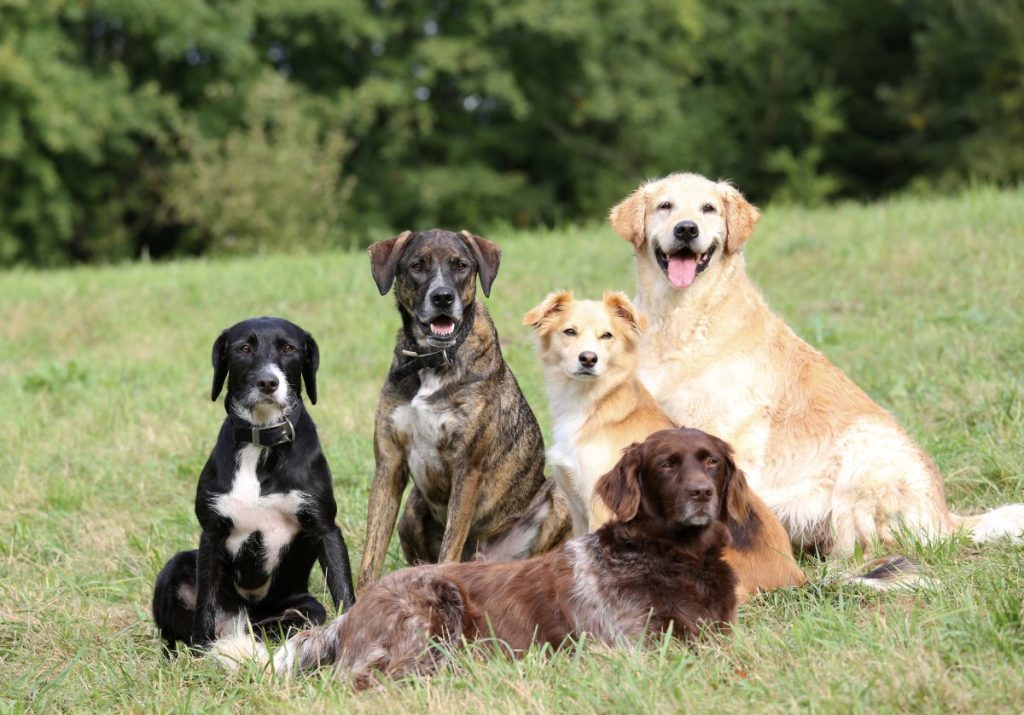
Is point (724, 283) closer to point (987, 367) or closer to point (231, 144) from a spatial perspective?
point (987, 367)

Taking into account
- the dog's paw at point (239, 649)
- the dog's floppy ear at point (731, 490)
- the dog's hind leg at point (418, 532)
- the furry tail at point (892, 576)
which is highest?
the dog's floppy ear at point (731, 490)

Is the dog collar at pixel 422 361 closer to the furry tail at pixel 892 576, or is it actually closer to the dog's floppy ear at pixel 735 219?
the dog's floppy ear at pixel 735 219

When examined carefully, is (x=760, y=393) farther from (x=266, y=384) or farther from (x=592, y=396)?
(x=266, y=384)

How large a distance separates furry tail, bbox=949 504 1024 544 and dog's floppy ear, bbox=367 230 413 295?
9.59ft

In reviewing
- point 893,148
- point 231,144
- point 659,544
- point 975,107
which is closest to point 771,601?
point 659,544

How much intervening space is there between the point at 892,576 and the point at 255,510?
272cm

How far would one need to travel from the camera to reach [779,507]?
5.65 meters

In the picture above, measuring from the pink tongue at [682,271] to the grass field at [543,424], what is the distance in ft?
5.11

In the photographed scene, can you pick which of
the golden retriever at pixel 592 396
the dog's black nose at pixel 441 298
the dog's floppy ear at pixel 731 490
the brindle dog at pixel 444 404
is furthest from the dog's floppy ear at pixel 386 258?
the dog's floppy ear at pixel 731 490

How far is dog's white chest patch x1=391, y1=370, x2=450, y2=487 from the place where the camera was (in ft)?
17.9

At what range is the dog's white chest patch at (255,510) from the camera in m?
5.04

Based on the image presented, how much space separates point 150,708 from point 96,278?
10.7 meters

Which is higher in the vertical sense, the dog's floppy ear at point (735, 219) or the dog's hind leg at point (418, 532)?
the dog's floppy ear at point (735, 219)

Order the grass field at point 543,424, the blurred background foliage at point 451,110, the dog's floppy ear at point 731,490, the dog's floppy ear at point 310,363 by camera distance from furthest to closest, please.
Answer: the blurred background foliage at point 451,110 → the dog's floppy ear at point 310,363 → the dog's floppy ear at point 731,490 → the grass field at point 543,424
